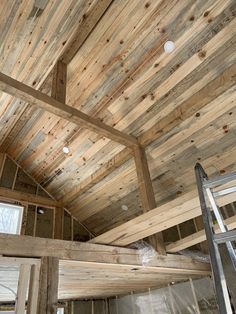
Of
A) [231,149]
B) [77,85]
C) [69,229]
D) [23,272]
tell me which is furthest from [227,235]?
[69,229]

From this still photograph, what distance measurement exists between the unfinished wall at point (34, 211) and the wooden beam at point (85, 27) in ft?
8.97

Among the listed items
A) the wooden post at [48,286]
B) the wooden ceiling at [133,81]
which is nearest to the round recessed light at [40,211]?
the wooden ceiling at [133,81]

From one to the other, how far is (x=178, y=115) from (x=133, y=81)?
2.37ft

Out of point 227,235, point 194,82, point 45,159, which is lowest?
point 227,235

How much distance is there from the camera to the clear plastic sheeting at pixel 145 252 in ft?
9.78

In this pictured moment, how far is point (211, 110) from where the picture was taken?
306 cm

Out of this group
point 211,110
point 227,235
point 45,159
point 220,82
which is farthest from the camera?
point 45,159

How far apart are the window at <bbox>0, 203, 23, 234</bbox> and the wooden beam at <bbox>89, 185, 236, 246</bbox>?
90.6 inches

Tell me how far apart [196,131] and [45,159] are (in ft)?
9.15

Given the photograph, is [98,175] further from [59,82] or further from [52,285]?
[52,285]

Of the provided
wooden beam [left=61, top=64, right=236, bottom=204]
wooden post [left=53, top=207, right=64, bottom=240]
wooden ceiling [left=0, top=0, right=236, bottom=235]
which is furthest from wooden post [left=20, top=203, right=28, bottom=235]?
wooden beam [left=61, top=64, right=236, bottom=204]

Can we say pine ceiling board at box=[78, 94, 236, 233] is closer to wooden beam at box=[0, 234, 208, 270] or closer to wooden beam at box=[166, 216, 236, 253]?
wooden beam at box=[166, 216, 236, 253]

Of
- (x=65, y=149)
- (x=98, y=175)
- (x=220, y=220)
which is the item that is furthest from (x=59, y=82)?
(x=220, y=220)

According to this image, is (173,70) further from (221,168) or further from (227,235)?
(227,235)
